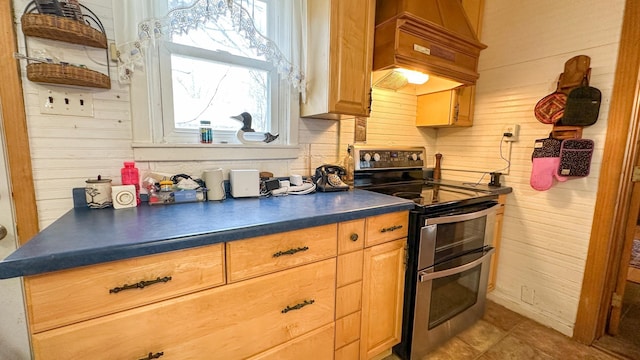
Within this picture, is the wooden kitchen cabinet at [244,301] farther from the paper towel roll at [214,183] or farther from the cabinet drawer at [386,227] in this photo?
the paper towel roll at [214,183]

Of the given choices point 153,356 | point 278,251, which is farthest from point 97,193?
point 278,251

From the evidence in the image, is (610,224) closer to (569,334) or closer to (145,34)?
(569,334)

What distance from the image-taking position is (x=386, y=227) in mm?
1354

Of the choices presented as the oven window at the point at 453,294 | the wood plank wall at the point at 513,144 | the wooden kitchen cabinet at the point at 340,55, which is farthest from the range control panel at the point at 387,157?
the oven window at the point at 453,294

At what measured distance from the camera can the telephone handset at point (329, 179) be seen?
1648 millimetres

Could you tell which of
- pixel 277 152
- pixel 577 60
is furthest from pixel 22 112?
pixel 577 60

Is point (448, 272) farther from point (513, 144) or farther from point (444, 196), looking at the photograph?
point (513, 144)

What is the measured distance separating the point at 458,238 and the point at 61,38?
7.19 feet

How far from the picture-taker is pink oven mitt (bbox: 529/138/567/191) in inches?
68.0

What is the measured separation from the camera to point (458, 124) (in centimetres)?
220

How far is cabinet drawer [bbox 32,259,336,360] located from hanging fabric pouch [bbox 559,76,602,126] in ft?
5.75

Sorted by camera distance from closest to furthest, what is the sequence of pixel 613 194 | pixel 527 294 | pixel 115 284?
pixel 115 284 → pixel 613 194 → pixel 527 294

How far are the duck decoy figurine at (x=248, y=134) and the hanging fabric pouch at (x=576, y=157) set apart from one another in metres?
1.85

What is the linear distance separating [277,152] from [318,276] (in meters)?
0.82
